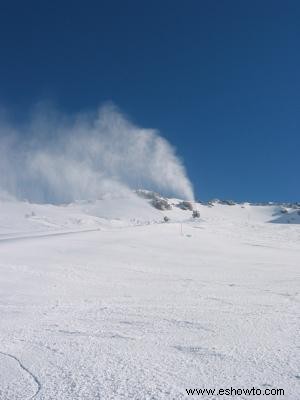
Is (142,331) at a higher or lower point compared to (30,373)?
higher

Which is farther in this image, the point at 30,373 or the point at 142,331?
the point at 142,331

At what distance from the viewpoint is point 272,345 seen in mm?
4633

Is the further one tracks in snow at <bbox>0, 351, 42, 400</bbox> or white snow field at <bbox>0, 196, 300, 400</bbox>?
white snow field at <bbox>0, 196, 300, 400</bbox>

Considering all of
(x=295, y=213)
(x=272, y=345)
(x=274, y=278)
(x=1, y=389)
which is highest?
(x=295, y=213)

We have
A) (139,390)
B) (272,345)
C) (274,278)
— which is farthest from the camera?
(274,278)

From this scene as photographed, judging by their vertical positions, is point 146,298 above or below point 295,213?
below

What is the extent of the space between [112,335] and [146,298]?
2.36 metres

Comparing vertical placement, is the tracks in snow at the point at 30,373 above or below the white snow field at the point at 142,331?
below

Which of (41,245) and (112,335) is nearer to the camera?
(112,335)

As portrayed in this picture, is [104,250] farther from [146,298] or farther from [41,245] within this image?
[146,298]

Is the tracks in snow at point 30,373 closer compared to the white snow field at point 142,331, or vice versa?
the tracks in snow at point 30,373

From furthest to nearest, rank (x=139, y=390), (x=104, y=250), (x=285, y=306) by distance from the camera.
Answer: (x=104, y=250), (x=285, y=306), (x=139, y=390)

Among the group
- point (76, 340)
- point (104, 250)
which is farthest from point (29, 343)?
point (104, 250)

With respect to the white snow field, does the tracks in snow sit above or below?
below
